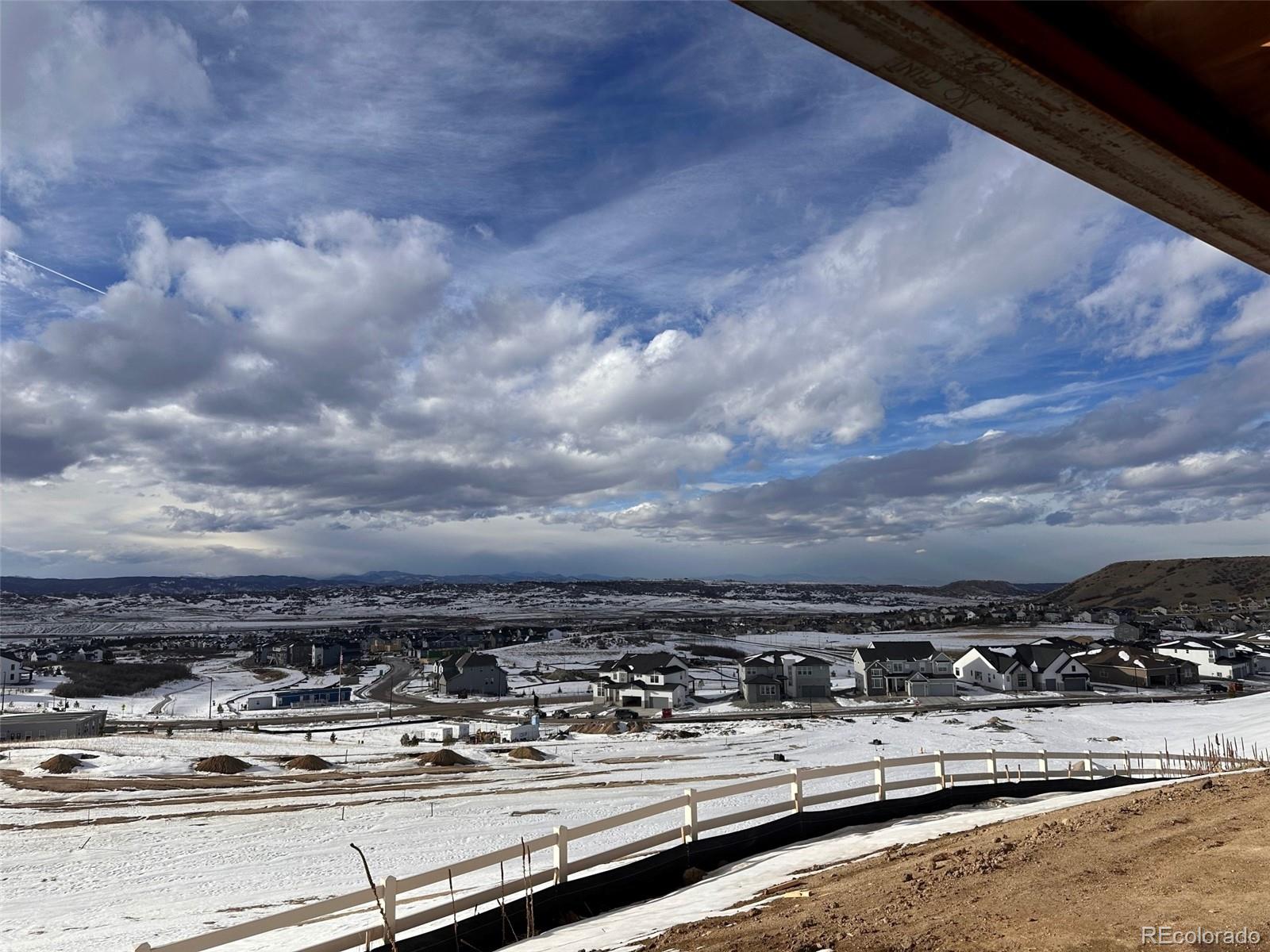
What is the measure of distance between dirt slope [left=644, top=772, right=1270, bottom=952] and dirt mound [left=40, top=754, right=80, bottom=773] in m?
41.1

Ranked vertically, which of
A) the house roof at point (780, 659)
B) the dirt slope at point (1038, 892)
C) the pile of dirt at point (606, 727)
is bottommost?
the pile of dirt at point (606, 727)

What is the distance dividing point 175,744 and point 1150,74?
5469cm

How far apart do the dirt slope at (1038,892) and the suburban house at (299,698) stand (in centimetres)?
7335

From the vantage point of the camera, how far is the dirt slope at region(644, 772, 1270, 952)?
698cm

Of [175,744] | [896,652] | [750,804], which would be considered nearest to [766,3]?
[750,804]

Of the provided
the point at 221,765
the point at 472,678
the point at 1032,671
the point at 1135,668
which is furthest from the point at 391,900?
the point at 1135,668

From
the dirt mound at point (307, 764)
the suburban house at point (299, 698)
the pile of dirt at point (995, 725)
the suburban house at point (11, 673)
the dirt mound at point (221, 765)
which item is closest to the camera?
the dirt mound at point (221, 765)

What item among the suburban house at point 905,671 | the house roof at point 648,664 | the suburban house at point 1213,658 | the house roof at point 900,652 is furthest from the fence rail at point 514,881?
the suburban house at point 1213,658

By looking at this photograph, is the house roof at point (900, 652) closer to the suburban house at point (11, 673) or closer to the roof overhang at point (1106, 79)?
the roof overhang at point (1106, 79)

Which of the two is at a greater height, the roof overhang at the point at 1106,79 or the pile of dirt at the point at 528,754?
the roof overhang at the point at 1106,79

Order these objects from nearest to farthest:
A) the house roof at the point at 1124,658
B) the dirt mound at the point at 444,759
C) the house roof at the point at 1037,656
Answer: the dirt mound at the point at 444,759
the house roof at the point at 1037,656
the house roof at the point at 1124,658

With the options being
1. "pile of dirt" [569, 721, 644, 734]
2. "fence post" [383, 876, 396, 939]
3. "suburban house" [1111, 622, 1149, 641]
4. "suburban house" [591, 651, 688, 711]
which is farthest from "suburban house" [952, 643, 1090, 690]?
"fence post" [383, 876, 396, 939]

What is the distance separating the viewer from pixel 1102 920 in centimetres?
708

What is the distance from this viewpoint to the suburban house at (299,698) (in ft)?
237
